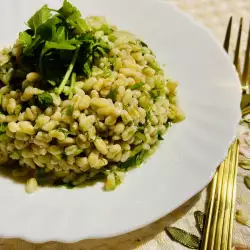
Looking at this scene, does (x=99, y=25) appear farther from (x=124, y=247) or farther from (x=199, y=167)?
(x=124, y=247)

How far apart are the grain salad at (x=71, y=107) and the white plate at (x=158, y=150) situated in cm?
9

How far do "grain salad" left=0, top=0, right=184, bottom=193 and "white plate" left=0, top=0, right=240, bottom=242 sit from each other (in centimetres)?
9

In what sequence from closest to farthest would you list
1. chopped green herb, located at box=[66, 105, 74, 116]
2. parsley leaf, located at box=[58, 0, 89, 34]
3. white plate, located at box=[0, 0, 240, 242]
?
white plate, located at box=[0, 0, 240, 242] < chopped green herb, located at box=[66, 105, 74, 116] < parsley leaf, located at box=[58, 0, 89, 34]

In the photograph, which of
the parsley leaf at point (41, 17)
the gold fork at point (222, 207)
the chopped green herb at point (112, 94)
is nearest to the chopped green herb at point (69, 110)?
the chopped green herb at point (112, 94)

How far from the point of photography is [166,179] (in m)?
1.85

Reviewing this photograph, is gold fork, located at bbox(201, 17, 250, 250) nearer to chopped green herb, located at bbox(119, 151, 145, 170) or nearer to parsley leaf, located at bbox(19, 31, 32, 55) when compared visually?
chopped green herb, located at bbox(119, 151, 145, 170)

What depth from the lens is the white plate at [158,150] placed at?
5.44ft

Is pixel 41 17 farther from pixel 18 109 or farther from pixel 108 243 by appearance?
pixel 108 243

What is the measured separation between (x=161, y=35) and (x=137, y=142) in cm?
79

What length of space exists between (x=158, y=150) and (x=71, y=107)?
47cm

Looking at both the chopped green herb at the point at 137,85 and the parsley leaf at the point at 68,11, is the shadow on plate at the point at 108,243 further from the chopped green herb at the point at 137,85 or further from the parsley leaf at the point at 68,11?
the parsley leaf at the point at 68,11

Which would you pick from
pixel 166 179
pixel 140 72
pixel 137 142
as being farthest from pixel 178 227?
pixel 140 72

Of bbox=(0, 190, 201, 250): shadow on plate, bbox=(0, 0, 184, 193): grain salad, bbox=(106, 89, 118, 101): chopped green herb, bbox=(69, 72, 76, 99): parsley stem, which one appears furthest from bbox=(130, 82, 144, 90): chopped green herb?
bbox=(0, 190, 201, 250): shadow on plate

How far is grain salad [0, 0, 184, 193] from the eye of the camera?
179cm
